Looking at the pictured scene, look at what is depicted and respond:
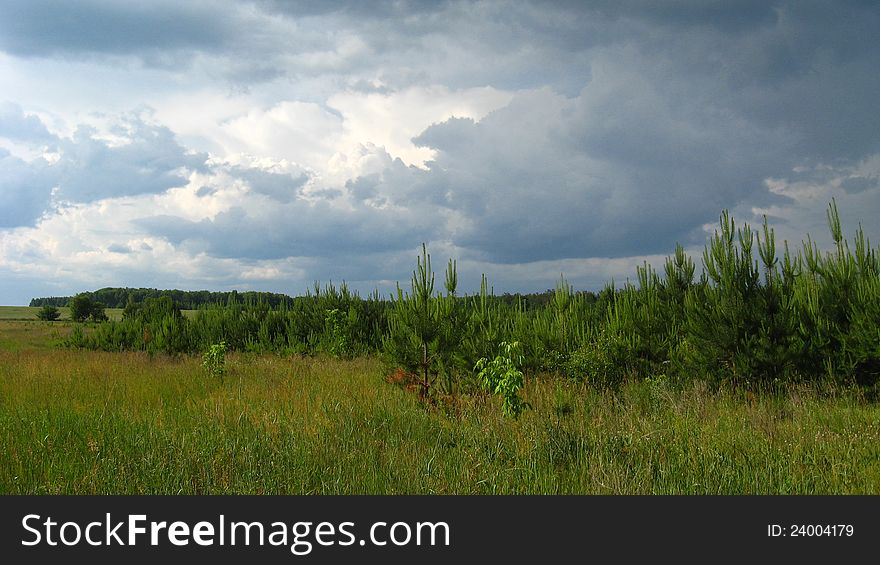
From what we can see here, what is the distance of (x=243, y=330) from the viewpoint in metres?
25.9

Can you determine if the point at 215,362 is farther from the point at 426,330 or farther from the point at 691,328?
the point at 691,328

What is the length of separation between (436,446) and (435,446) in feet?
0.43

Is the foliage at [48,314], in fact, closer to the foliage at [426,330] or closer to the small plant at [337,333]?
the small plant at [337,333]

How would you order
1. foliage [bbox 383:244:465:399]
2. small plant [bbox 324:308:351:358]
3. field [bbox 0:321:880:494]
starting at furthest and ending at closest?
small plant [bbox 324:308:351:358]
foliage [bbox 383:244:465:399]
field [bbox 0:321:880:494]

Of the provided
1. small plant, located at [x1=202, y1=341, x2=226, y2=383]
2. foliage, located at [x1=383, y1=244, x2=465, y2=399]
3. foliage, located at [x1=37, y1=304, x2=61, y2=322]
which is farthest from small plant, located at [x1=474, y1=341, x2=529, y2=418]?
foliage, located at [x1=37, y1=304, x2=61, y2=322]

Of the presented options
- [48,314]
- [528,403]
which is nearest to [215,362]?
[528,403]

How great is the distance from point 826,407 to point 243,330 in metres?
22.2

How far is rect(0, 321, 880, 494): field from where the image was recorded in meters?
5.54

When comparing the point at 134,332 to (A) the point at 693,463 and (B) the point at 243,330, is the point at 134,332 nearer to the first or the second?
(B) the point at 243,330

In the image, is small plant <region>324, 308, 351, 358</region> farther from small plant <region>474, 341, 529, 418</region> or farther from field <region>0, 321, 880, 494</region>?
small plant <region>474, 341, 529, 418</region>

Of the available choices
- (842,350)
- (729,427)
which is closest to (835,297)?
(842,350)

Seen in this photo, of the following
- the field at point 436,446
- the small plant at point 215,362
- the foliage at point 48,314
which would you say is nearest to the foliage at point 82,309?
the foliage at point 48,314

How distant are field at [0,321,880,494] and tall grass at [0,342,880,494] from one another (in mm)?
24

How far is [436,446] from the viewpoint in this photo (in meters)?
6.67
